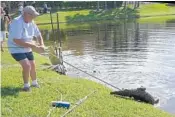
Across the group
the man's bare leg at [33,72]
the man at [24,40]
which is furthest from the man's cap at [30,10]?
the man's bare leg at [33,72]

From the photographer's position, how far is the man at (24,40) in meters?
8.47

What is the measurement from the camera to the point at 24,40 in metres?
8.57

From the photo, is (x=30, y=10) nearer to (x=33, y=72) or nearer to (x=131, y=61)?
(x=33, y=72)

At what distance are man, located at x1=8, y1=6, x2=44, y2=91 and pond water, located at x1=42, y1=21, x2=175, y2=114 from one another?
469 cm

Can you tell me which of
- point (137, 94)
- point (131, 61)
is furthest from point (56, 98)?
point (131, 61)

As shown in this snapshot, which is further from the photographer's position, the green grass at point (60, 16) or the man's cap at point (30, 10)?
the green grass at point (60, 16)

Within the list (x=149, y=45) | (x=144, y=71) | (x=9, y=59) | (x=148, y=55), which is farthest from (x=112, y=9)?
(x=9, y=59)

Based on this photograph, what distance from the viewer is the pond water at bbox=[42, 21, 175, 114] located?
15469 mm

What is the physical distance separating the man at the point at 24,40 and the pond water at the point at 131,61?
4.69 meters

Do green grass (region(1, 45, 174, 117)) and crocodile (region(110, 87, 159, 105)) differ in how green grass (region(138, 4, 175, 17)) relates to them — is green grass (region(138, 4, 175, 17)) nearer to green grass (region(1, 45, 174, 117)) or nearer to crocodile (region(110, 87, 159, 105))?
crocodile (region(110, 87, 159, 105))

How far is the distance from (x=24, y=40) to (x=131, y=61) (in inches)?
526

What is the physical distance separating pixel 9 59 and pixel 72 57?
9072 mm

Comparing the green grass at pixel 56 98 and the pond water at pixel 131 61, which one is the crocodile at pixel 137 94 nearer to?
the green grass at pixel 56 98

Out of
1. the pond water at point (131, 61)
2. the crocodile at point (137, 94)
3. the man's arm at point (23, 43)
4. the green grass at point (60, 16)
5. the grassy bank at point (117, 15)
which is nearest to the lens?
the man's arm at point (23, 43)
